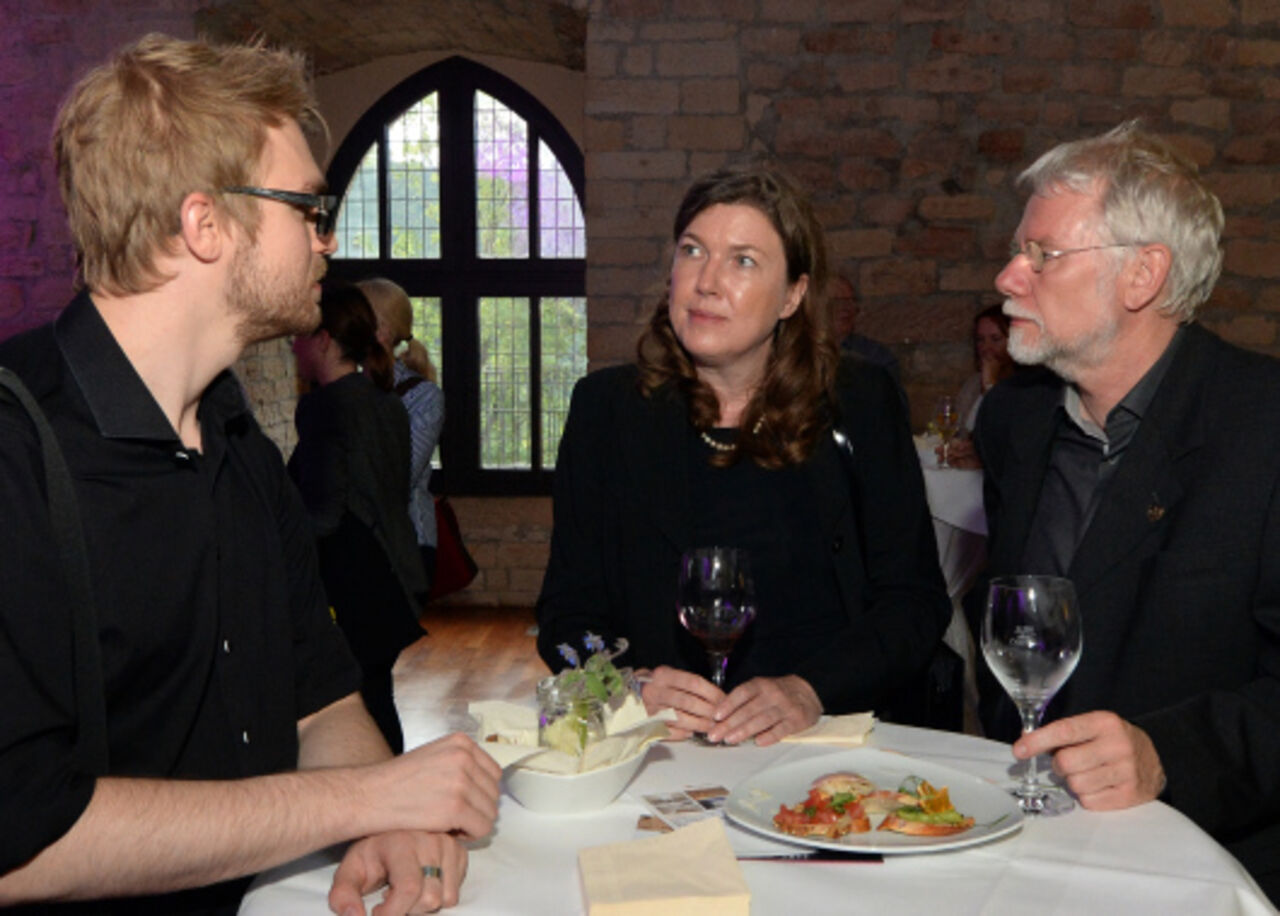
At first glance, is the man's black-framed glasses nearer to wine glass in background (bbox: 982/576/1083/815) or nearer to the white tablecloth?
the white tablecloth

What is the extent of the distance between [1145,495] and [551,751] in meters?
0.99

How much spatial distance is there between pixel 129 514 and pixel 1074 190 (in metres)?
1.52

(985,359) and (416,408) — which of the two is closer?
(416,408)

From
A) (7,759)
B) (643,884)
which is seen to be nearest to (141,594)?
(7,759)

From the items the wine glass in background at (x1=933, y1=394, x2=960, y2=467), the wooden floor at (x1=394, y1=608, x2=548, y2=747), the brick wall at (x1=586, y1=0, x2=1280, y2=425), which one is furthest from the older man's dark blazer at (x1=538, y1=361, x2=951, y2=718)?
the brick wall at (x1=586, y1=0, x2=1280, y2=425)

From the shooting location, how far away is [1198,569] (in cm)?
189

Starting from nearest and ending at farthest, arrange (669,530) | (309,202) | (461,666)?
(309,202) < (669,530) < (461,666)

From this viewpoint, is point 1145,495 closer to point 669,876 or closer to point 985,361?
point 669,876

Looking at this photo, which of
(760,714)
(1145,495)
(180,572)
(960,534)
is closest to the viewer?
(180,572)

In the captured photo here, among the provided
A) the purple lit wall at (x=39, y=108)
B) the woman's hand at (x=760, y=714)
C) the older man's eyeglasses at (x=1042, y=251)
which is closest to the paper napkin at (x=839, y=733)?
the woman's hand at (x=760, y=714)

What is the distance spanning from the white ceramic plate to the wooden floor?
3573mm

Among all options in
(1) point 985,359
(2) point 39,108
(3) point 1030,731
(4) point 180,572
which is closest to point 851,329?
(1) point 985,359

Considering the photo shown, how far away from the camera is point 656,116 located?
6.39 meters

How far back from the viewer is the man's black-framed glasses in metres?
1.56
